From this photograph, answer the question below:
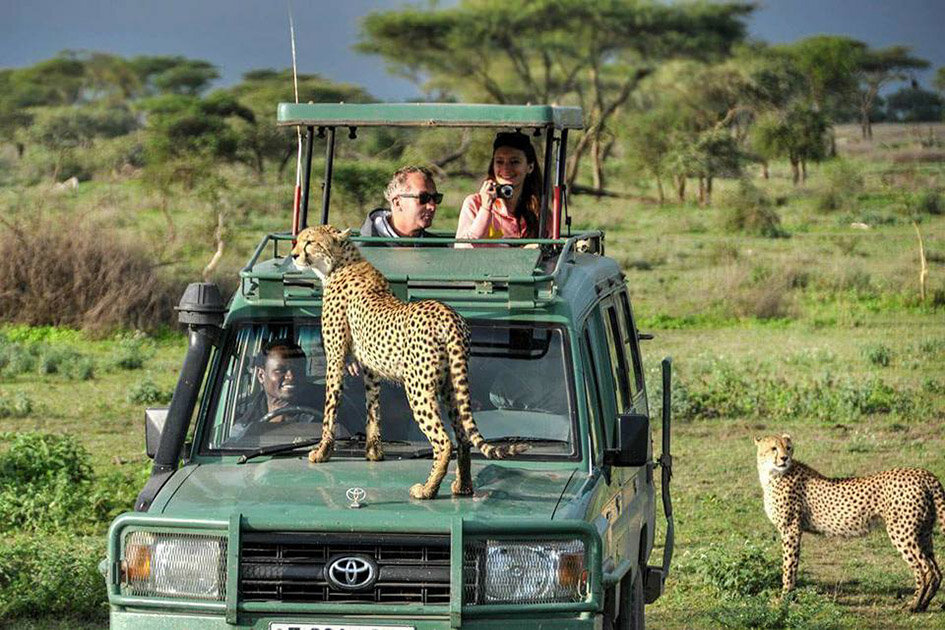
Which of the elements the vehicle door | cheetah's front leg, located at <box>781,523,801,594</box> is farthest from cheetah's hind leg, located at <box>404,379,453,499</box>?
cheetah's front leg, located at <box>781,523,801,594</box>

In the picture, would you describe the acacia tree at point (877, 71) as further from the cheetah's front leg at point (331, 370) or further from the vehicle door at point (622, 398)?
A: the cheetah's front leg at point (331, 370)

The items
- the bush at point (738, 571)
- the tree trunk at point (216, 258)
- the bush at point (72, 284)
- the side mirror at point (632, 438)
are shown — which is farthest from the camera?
the tree trunk at point (216, 258)

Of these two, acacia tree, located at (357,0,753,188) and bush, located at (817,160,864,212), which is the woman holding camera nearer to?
bush, located at (817,160,864,212)

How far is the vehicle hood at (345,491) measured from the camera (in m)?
4.27

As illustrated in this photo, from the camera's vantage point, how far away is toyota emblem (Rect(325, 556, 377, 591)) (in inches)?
167

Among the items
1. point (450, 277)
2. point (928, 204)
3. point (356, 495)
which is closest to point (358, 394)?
point (450, 277)

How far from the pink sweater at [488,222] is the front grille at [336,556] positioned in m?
2.36

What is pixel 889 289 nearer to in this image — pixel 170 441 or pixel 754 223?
pixel 754 223

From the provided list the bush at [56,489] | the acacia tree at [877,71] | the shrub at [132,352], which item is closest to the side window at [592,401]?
the bush at [56,489]

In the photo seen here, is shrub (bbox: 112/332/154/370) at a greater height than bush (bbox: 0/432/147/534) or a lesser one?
greater

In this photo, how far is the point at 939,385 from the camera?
13.3m

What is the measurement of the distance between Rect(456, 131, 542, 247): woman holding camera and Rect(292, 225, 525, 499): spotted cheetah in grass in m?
1.46

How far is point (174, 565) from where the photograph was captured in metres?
4.32

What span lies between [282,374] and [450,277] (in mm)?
596
